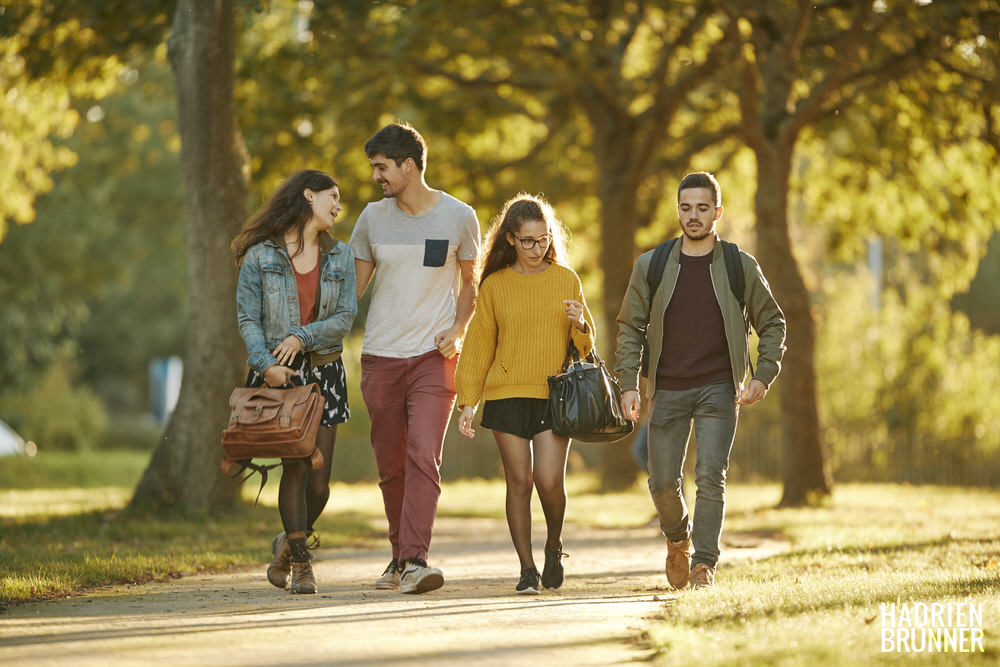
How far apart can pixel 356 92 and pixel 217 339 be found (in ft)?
21.6

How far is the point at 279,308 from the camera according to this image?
22.8 ft

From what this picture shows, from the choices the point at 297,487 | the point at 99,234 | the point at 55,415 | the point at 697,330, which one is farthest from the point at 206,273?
the point at 55,415

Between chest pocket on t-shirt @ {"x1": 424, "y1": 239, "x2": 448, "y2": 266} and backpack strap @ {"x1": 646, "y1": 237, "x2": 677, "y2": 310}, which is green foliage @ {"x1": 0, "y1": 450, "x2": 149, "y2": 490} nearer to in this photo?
chest pocket on t-shirt @ {"x1": 424, "y1": 239, "x2": 448, "y2": 266}

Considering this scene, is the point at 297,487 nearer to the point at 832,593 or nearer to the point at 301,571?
the point at 301,571

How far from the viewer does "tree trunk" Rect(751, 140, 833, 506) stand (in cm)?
1470

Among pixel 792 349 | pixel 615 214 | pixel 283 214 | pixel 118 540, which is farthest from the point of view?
pixel 615 214

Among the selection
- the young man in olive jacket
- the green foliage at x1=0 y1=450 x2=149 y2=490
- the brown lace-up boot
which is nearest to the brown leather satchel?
the brown lace-up boot

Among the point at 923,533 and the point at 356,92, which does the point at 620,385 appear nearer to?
the point at 923,533

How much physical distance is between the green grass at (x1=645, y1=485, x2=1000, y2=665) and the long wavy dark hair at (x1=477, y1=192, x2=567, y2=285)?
2001mm

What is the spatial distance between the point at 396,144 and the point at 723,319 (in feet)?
6.56

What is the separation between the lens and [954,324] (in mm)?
23047

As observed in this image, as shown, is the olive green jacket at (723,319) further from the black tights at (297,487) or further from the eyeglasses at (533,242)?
the black tights at (297,487)

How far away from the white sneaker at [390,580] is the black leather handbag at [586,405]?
3.96 feet

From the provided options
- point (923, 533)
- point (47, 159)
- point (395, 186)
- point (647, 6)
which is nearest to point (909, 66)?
point (647, 6)
